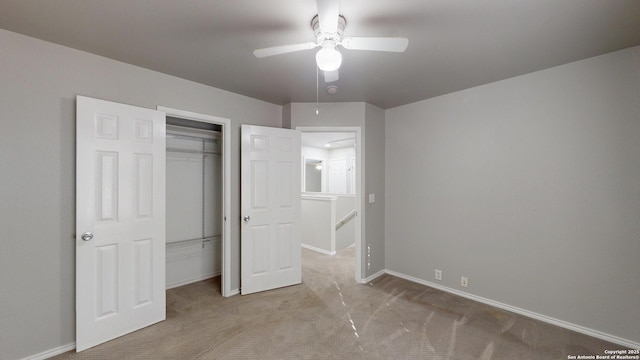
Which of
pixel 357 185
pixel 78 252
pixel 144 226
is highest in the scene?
pixel 357 185

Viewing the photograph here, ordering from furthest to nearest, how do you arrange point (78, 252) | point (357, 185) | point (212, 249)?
point (212, 249) < point (357, 185) < point (78, 252)

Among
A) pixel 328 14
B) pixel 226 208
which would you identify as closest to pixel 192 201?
pixel 226 208

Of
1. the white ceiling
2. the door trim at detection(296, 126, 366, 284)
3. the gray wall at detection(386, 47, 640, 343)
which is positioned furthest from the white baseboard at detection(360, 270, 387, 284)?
the white ceiling

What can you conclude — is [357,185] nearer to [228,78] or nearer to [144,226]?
[228,78]

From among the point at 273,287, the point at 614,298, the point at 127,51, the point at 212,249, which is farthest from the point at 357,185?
the point at 127,51

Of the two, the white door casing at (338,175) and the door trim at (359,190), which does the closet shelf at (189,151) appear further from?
the white door casing at (338,175)

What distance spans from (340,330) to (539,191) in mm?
2362

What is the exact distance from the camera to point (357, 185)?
344 centimetres

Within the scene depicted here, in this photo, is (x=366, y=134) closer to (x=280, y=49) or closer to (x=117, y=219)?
(x=280, y=49)

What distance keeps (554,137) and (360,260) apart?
246cm

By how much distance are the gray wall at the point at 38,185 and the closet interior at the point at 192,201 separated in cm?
115

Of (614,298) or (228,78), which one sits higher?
(228,78)

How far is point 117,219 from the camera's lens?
7.22ft

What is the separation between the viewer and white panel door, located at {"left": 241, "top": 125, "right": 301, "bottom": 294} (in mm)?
3002
